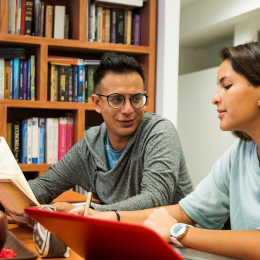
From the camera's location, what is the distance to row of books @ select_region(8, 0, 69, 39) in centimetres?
230

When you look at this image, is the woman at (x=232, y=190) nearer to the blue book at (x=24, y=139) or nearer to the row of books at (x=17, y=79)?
the blue book at (x=24, y=139)

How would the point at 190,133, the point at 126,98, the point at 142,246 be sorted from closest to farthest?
the point at 142,246
the point at 126,98
the point at 190,133

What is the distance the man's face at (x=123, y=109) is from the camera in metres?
1.58

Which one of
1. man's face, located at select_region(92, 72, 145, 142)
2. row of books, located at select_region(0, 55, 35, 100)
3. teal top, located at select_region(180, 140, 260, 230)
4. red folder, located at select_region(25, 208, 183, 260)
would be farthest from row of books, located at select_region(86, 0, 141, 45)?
red folder, located at select_region(25, 208, 183, 260)

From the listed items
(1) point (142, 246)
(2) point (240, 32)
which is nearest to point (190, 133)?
(2) point (240, 32)

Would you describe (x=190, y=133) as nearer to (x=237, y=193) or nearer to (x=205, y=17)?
(x=205, y=17)

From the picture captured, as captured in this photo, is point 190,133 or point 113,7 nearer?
point 113,7

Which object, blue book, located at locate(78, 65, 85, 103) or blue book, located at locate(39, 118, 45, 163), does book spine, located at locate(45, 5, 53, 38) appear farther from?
blue book, located at locate(39, 118, 45, 163)

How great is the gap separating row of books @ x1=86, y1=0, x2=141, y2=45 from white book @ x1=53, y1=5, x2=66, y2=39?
0.18 meters

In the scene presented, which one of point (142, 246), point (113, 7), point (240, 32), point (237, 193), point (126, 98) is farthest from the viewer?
point (240, 32)

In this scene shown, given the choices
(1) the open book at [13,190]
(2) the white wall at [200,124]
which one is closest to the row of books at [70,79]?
(1) the open book at [13,190]

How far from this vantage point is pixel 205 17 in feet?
13.8

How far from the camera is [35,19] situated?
2336 millimetres

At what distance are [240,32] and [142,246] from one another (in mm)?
3982
